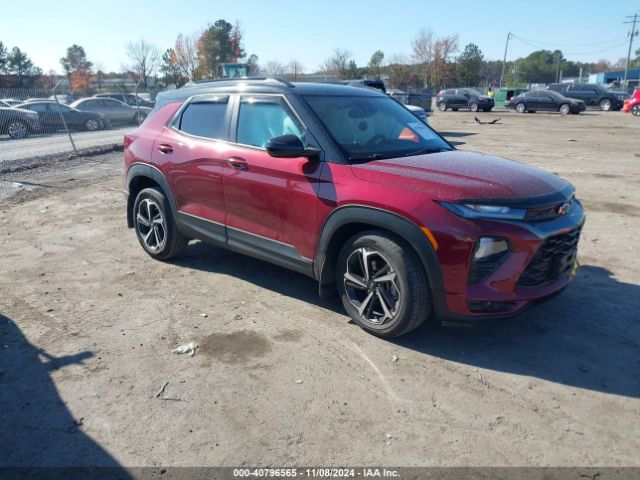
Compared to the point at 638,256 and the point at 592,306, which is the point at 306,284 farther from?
the point at 638,256

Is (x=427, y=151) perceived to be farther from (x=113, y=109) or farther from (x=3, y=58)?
(x=3, y=58)

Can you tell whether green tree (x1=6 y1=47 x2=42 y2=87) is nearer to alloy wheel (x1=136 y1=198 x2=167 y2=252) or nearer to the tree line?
the tree line

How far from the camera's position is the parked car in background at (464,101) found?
35.1 metres

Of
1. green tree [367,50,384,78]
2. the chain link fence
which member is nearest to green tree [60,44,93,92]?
green tree [367,50,384,78]

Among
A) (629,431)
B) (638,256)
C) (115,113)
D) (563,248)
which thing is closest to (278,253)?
(563,248)

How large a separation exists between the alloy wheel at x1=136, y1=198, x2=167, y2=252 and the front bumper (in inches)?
128

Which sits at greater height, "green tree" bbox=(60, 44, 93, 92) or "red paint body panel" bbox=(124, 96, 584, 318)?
"green tree" bbox=(60, 44, 93, 92)

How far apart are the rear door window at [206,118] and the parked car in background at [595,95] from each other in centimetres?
3498

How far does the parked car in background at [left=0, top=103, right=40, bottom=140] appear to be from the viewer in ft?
54.2

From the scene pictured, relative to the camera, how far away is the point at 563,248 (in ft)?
11.6

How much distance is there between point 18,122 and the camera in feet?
56.3

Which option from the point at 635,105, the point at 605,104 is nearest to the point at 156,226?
the point at 635,105

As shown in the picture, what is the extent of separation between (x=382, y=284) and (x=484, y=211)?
2.91ft

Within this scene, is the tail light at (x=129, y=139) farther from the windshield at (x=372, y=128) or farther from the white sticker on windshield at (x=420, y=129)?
the white sticker on windshield at (x=420, y=129)
